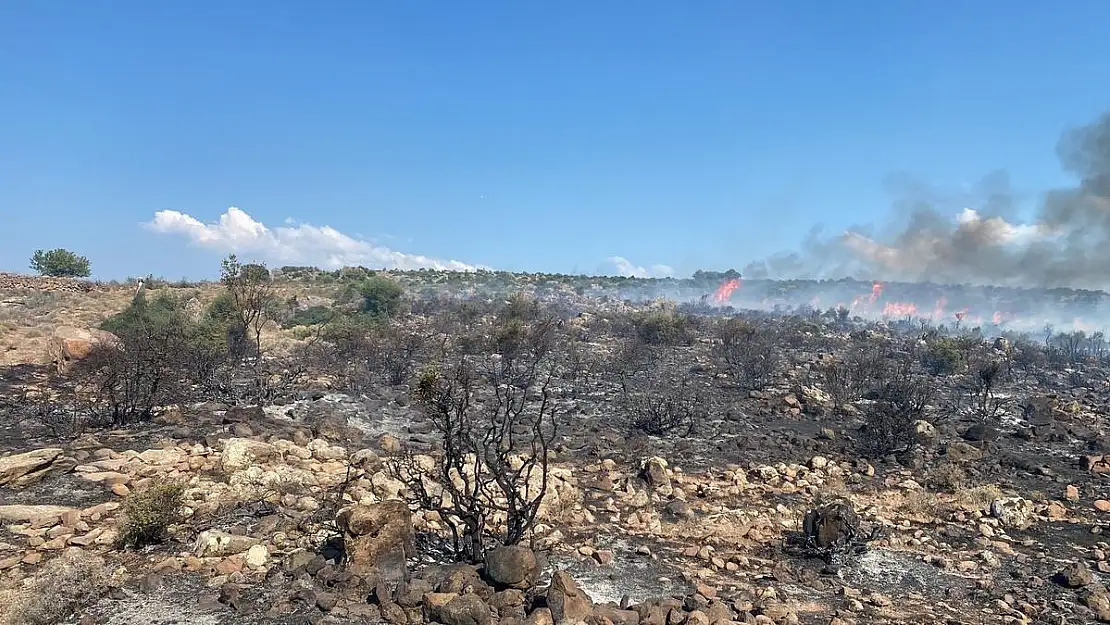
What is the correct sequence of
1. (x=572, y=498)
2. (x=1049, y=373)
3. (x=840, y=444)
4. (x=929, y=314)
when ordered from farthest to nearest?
(x=929, y=314), (x=1049, y=373), (x=840, y=444), (x=572, y=498)

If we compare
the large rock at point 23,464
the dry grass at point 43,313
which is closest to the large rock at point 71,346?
the dry grass at point 43,313

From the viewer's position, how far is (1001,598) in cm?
553

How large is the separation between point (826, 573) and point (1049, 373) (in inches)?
815

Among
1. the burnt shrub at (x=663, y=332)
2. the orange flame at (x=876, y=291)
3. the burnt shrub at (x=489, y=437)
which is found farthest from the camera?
the orange flame at (x=876, y=291)

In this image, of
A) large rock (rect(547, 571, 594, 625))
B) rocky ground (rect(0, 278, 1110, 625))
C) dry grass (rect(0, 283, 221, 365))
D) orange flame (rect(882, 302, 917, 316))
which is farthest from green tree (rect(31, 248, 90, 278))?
orange flame (rect(882, 302, 917, 316))

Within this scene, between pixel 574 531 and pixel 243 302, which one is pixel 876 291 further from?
pixel 574 531

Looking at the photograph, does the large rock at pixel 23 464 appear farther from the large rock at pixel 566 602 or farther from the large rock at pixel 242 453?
the large rock at pixel 566 602

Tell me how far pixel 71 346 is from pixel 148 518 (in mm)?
10160

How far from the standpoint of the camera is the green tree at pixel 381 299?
87.6ft

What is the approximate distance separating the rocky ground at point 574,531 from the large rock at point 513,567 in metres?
0.01

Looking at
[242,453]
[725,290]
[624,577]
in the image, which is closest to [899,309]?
[725,290]

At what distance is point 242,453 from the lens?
7.39m

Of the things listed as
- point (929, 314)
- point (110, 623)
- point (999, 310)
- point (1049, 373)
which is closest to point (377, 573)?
point (110, 623)

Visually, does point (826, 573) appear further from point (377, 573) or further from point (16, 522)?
point (16, 522)
